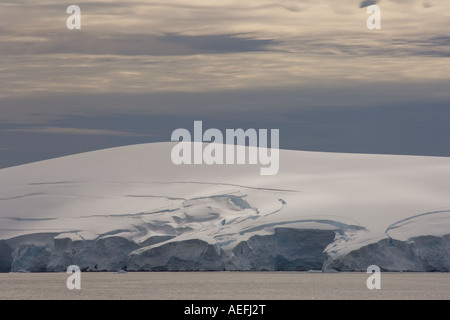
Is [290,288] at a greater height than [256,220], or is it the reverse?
[256,220]

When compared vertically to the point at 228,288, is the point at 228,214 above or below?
above

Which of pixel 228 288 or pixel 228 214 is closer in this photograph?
pixel 228 288

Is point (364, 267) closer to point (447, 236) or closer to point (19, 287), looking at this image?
point (447, 236)

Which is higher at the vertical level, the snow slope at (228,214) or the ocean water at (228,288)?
the snow slope at (228,214)

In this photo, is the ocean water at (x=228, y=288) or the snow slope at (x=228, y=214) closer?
the ocean water at (x=228, y=288)
